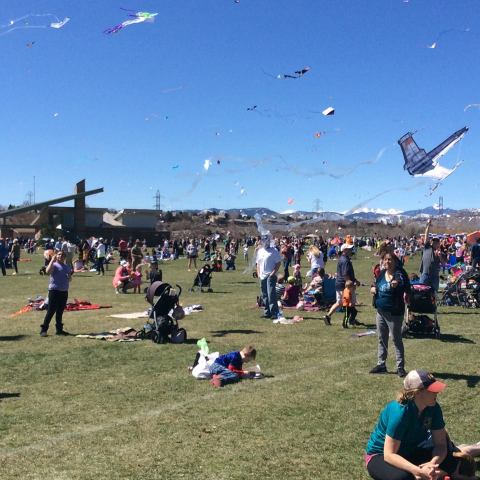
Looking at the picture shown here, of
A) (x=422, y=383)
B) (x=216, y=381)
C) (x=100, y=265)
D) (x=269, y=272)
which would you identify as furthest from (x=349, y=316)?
(x=100, y=265)

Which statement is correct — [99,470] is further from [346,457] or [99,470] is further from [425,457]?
[425,457]

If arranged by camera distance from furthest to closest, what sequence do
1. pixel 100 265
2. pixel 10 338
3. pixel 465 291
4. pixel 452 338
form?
1. pixel 100 265
2. pixel 465 291
3. pixel 452 338
4. pixel 10 338

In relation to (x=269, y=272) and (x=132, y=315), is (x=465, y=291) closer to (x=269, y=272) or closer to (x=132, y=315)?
(x=269, y=272)

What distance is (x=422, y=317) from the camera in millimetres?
11422

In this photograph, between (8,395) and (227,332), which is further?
(227,332)

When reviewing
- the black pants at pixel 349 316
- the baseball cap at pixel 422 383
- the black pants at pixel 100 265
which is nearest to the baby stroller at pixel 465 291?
the black pants at pixel 349 316

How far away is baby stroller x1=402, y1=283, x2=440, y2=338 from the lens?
37.0 ft

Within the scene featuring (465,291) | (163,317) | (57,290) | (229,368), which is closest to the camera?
(229,368)

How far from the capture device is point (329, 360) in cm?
912

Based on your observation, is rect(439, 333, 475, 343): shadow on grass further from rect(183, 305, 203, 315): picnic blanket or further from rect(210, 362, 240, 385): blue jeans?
rect(183, 305, 203, 315): picnic blanket

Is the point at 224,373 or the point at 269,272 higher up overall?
the point at 269,272

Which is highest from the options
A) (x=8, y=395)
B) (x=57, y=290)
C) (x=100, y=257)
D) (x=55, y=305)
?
(x=100, y=257)

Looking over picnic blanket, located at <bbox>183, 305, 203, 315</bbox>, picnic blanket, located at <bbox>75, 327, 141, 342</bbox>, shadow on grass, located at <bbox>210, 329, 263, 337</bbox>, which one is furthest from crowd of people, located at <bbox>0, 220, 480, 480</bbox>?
shadow on grass, located at <bbox>210, 329, 263, 337</bbox>

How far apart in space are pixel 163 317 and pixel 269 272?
357 centimetres
